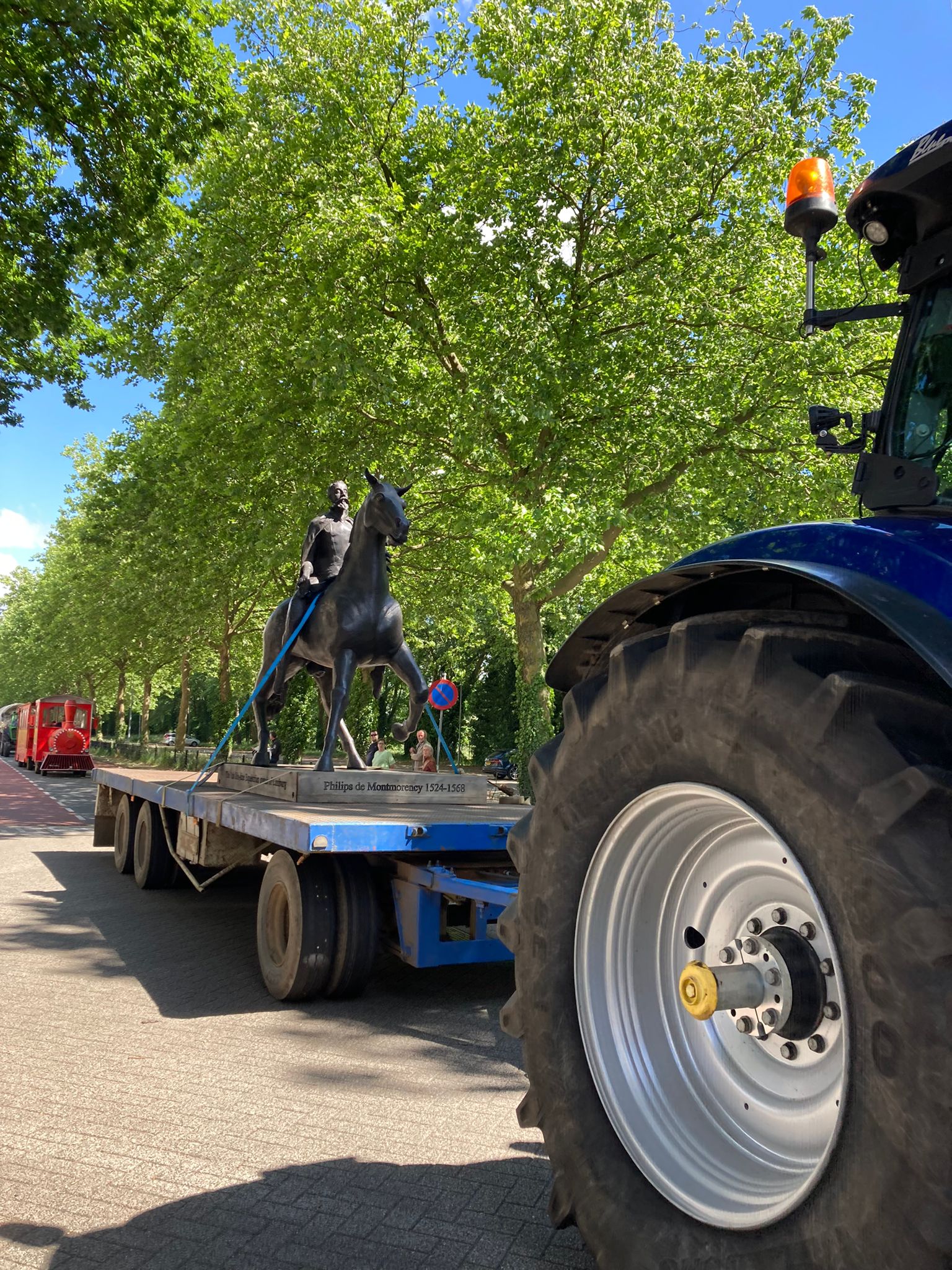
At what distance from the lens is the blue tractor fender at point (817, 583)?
62.3 inches

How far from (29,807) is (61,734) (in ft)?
58.5

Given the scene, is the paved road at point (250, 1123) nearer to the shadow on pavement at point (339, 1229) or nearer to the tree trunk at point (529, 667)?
the shadow on pavement at point (339, 1229)

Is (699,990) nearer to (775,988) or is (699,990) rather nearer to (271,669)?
(775,988)

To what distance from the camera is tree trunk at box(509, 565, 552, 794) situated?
686 inches

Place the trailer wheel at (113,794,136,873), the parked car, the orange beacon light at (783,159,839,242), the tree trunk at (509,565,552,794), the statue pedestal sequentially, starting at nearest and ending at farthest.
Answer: the orange beacon light at (783,159,839,242), the statue pedestal, the trailer wheel at (113,794,136,873), the tree trunk at (509,565,552,794), the parked car

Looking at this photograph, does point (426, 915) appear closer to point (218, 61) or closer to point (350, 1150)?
point (350, 1150)

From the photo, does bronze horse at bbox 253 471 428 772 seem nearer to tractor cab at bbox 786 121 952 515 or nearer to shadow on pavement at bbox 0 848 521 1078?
shadow on pavement at bbox 0 848 521 1078

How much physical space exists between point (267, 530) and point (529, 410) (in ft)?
17.8

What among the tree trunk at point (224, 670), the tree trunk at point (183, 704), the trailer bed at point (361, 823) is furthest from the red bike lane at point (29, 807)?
the trailer bed at point (361, 823)

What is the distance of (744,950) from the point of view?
196 cm

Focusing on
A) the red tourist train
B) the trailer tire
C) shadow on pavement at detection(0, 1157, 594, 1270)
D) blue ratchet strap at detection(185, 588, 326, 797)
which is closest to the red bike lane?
the red tourist train

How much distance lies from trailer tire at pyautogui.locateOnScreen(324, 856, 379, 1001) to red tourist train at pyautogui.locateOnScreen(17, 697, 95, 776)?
113 feet

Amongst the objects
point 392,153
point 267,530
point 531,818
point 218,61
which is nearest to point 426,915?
point 531,818

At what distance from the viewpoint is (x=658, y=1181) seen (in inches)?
76.4
